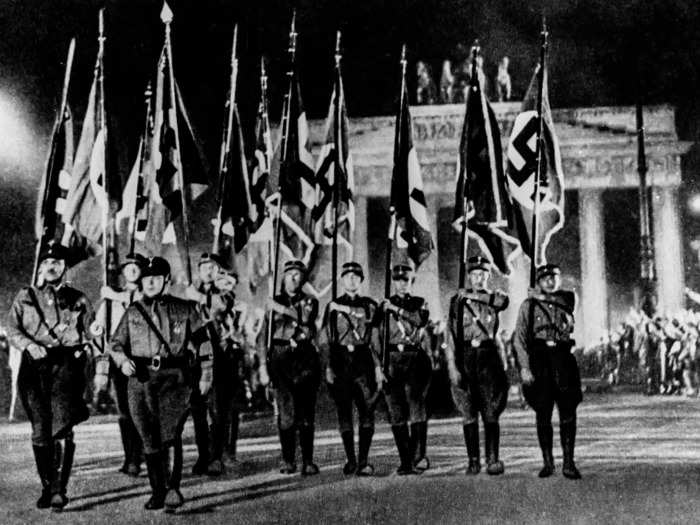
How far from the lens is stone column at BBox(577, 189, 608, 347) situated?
36.3m

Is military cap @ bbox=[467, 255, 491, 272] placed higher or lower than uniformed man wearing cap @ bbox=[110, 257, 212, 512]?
higher

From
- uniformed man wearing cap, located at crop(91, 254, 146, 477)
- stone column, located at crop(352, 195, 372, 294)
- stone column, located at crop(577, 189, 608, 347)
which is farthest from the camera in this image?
stone column, located at crop(352, 195, 372, 294)

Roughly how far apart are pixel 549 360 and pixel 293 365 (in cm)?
243

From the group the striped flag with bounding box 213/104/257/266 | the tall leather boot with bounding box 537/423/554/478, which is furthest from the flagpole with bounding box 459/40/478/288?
the striped flag with bounding box 213/104/257/266

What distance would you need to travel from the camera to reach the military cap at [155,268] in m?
6.86

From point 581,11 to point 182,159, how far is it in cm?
643

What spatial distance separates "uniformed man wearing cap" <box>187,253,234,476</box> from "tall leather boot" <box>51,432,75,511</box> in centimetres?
134

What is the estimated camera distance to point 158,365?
6.79m

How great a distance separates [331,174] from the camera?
10.3 m

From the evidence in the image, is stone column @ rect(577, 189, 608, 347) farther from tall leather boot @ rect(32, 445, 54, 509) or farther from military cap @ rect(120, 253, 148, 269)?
tall leather boot @ rect(32, 445, 54, 509)

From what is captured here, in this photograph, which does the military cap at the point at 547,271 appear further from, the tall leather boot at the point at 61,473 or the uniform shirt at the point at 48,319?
the tall leather boot at the point at 61,473

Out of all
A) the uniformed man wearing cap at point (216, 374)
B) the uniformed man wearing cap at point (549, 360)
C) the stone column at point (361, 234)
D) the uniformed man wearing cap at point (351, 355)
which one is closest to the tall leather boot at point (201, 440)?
the uniformed man wearing cap at point (216, 374)

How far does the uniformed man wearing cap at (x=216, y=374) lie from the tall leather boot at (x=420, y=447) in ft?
6.18

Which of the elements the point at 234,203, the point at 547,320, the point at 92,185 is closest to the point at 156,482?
the point at 547,320
